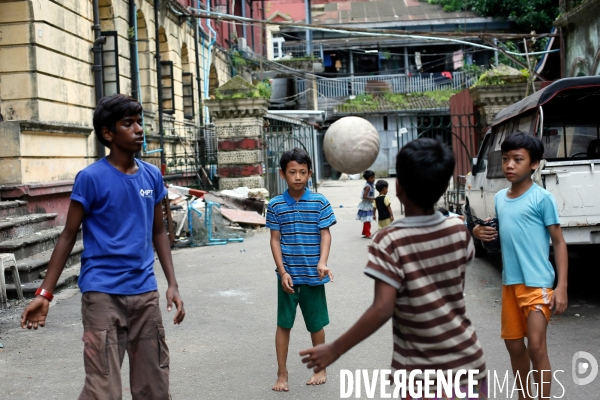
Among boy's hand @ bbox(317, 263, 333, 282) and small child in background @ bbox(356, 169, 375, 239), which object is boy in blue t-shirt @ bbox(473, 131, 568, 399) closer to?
boy's hand @ bbox(317, 263, 333, 282)

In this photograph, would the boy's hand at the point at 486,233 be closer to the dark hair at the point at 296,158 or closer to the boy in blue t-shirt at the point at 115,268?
the dark hair at the point at 296,158

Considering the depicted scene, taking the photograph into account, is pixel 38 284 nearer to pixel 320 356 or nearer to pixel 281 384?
pixel 281 384

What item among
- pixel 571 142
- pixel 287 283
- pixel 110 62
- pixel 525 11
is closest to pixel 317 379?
pixel 287 283

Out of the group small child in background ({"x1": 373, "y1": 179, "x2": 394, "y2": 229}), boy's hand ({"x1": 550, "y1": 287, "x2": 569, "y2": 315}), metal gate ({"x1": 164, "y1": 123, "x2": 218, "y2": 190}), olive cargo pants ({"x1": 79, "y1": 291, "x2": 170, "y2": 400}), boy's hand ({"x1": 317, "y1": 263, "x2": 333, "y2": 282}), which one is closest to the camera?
olive cargo pants ({"x1": 79, "y1": 291, "x2": 170, "y2": 400})

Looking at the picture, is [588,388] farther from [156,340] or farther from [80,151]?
[80,151]

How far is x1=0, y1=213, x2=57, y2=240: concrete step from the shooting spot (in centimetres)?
968

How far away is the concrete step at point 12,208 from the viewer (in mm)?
10172

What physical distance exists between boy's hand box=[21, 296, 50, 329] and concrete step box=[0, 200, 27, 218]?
719 centimetres

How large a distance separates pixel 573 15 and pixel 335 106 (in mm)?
22241

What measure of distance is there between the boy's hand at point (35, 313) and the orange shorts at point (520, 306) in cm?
253

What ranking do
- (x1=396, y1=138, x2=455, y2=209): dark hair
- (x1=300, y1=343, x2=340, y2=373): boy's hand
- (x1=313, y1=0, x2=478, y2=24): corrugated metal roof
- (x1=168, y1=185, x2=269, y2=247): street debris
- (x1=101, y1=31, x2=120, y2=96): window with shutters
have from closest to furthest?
(x1=300, y1=343, x2=340, y2=373): boy's hand
(x1=396, y1=138, x2=455, y2=209): dark hair
(x1=168, y1=185, x2=269, y2=247): street debris
(x1=101, y1=31, x2=120, y2=96): window with shutters
(x1=313, y1=0, x2=478, y2=24): corrugated metal roof

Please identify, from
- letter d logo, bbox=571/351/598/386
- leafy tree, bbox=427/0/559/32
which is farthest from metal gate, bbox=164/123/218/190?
leafy tree, bbox=427/0/559/32

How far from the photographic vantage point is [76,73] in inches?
519

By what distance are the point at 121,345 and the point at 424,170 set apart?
1807 millimetres
